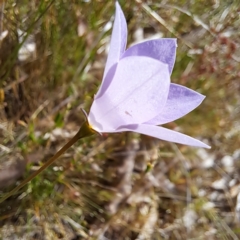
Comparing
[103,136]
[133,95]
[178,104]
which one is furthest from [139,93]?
[103,136]

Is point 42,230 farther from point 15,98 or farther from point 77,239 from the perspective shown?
point 15,98

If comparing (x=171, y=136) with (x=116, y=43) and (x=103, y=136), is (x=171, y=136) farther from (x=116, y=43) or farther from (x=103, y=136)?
(x=103, y=136)

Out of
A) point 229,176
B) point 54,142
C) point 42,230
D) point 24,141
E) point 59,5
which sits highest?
point 59,5

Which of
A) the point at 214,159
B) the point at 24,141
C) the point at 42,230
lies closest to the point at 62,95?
the point at 24,141

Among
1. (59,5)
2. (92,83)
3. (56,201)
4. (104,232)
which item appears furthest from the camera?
→ (92,83)

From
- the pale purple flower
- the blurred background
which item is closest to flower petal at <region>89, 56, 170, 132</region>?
the pale purple flower
